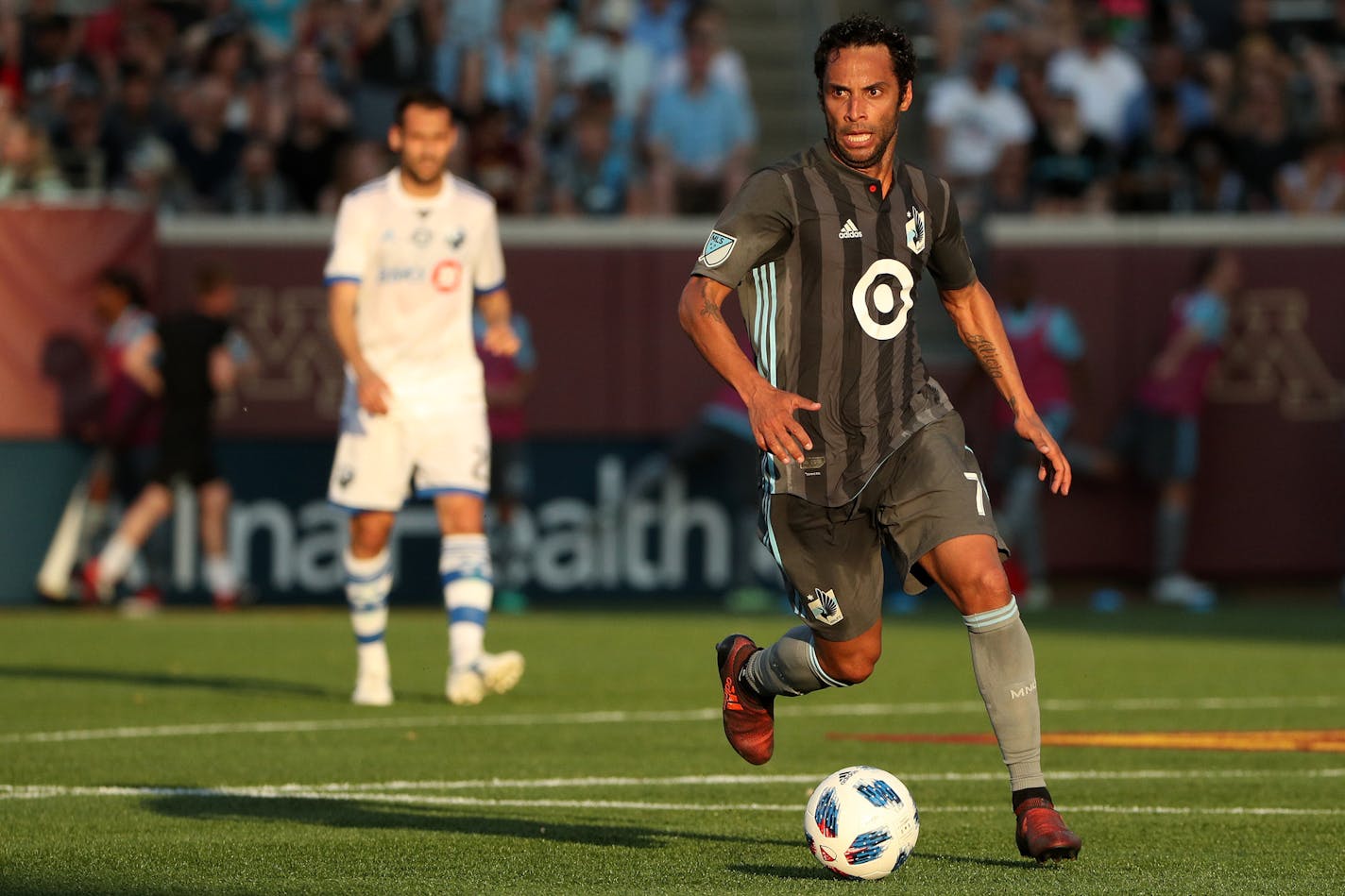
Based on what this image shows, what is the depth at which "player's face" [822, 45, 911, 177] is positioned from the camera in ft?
21.8

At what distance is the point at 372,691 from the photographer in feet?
36.9

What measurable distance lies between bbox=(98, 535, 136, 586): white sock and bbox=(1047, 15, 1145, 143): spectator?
29.5 feet

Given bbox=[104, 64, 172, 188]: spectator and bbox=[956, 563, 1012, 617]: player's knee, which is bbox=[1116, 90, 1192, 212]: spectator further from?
bbox=[956, 563, 1012, 617]: player's knee

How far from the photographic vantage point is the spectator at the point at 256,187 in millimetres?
18625

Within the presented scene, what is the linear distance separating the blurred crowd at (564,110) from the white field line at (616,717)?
338 inches

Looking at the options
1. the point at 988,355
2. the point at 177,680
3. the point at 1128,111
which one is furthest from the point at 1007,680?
the point at 1128,111

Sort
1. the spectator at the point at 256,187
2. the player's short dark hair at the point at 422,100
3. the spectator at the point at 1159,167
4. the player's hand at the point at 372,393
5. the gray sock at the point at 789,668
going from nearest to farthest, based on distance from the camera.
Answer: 1. the gray sock at the point at 789,668
2. the player's hand at the point at 372,393
3. the player's short dark hair at the point at 422,100
4. the spectator at the point at 256,187
5. the spectator at the point at 1159,167

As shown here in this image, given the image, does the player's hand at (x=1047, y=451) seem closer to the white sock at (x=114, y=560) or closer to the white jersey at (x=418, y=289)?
the white jersey at (x=418, y=289)

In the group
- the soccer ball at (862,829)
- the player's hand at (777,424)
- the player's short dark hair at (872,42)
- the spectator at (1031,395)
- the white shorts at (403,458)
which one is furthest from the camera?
the spectator at (1031,395)

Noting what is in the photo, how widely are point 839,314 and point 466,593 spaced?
4.62 m

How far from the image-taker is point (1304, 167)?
20.0 m

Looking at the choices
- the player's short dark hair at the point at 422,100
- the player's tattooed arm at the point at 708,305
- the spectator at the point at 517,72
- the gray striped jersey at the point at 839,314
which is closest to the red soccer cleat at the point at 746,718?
the gray striped jersey at the point at 839,314

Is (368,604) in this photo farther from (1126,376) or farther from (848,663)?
(1126,376)

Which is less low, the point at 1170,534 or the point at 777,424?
the point at 777,424
